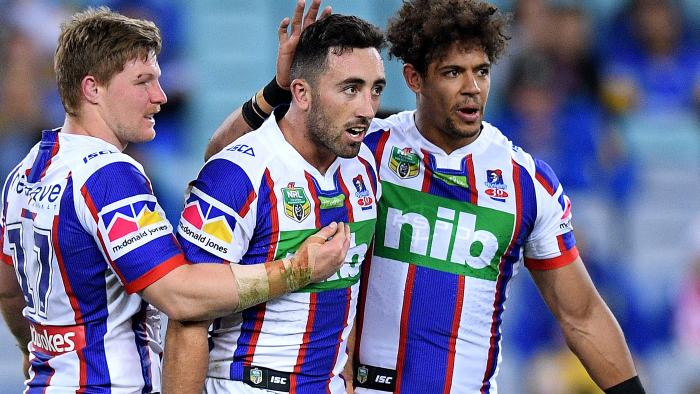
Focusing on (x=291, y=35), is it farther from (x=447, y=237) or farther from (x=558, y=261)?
(x=558, y=261)

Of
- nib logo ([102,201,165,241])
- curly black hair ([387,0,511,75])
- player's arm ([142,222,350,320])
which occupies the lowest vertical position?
player's arm ([142,222,350,320])

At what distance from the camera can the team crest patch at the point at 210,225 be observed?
3.82 metres

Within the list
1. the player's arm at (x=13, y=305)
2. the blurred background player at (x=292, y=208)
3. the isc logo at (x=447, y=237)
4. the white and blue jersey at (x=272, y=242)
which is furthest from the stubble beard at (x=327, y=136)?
the player's arm at (x=13, y=305)

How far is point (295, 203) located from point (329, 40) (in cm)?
62

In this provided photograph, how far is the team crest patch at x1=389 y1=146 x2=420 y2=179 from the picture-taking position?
4.52m

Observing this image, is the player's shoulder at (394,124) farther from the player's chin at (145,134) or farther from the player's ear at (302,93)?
the player's chin at (145,134)

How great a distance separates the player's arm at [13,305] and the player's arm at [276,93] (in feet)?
3.14

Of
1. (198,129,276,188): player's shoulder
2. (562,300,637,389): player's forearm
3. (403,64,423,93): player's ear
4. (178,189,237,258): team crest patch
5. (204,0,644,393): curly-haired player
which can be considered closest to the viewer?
(178,189,237,258): team crest patch

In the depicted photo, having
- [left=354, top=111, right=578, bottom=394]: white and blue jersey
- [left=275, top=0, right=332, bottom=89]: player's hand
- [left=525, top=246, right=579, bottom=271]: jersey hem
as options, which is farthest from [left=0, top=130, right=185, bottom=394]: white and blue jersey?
[left=525, top=246, right=579, bottom=271]: jersey hem

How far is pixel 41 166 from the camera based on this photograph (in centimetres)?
386

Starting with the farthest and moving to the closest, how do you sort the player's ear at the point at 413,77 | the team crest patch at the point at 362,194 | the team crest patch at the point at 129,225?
1. the player's ear at the point at 413,77
2. the team crest patch at the point at 362,194
3. the team crest patch at the point at 129,225

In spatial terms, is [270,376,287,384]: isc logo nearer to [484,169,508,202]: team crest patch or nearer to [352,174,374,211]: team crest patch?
[352,174,374,211]: team crest patch

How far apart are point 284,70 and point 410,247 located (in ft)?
3.01

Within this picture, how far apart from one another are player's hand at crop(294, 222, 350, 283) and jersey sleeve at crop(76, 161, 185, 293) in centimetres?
46
